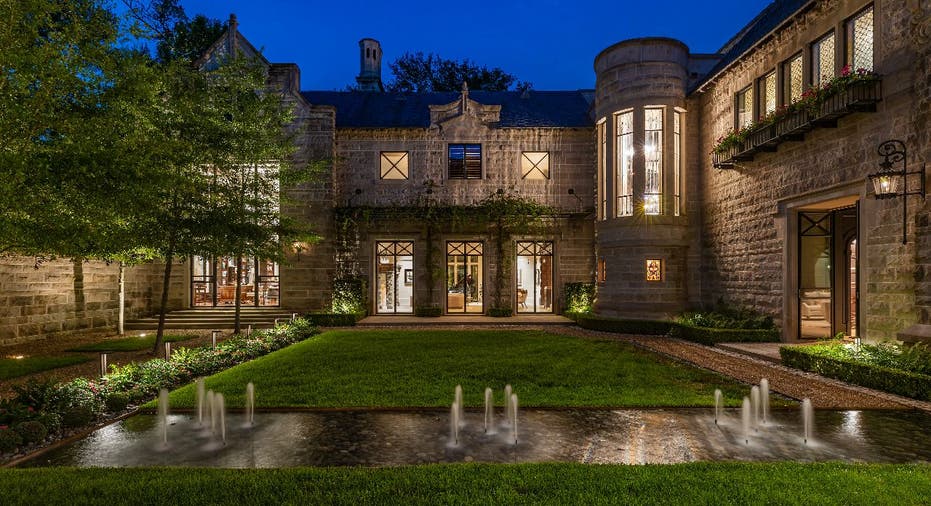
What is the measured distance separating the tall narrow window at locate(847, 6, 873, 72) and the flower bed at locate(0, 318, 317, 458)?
14167mm

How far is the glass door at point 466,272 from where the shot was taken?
799 inches

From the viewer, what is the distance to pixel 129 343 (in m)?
13.1

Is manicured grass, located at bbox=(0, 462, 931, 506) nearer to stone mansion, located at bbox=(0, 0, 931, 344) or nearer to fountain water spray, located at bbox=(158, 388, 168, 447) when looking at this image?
fountain water spray, located at bbox=(158, 388, 168, 447)

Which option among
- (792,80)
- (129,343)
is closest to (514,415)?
(792,80)

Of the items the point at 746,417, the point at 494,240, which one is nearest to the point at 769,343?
the point at 746,417

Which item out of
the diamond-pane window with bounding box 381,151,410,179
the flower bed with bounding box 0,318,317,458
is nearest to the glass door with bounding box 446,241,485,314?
the diamond-pane window with bounding box 381,151,410,179

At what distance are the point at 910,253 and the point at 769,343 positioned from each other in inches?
167

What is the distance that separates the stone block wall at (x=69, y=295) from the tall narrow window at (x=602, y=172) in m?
16.3

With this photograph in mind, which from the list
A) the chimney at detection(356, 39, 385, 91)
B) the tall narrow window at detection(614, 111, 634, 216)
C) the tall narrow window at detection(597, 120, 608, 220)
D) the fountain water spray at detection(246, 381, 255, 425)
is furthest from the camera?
the chimney at detection(356, 39, 385, 91)

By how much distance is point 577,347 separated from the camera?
39.0 ft

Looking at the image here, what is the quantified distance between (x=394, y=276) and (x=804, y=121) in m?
14.8

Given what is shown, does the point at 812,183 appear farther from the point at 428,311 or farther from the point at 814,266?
the point at 428,311

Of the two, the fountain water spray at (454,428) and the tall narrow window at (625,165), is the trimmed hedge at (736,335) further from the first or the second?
the fountain water spray at (454,428)

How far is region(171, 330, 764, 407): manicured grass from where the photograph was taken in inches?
272
